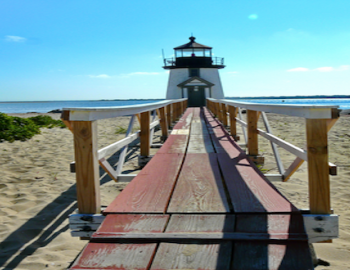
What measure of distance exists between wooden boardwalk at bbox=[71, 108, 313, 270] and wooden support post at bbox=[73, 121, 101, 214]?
18cm

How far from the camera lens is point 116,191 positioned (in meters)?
4.96

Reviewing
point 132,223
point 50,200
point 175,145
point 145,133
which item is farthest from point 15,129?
point 132,223

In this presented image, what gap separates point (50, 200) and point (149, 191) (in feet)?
8.35

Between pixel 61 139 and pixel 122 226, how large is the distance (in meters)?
8.63

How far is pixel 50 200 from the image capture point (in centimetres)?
452

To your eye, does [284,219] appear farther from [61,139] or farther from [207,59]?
[207,59]

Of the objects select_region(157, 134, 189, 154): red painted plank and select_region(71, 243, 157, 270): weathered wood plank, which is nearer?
select_region(71, 243, 157, 270): weathered wood plank

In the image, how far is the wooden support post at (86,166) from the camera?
2256mm

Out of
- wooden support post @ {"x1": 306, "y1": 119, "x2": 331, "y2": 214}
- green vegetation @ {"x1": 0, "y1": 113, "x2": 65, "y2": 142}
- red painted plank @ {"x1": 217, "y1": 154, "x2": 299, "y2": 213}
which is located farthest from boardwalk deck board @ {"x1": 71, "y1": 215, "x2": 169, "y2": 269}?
green vegetation @ {"x1": 0, "y1": 113, "x2": 65, "y2": 142}

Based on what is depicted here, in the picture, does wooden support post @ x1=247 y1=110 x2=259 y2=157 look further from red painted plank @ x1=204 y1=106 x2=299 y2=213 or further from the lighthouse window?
the lighthouse window

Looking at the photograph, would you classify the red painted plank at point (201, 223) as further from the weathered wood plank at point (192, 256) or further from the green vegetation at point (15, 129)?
the green vegetation at point (15, 129)

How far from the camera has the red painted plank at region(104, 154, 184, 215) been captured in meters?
2.34

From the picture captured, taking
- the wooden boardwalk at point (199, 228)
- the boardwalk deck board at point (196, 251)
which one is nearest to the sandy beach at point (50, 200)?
the wooden boardwalk at point (199, 228)

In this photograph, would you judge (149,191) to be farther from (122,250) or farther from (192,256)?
(192,256)
